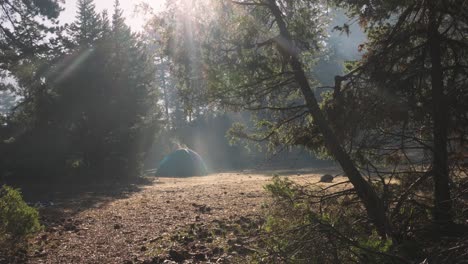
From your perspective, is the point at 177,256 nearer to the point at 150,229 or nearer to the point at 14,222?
the point at 150,229

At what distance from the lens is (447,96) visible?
485 centimetres

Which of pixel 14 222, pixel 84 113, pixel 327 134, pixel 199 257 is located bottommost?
pixel 199 257

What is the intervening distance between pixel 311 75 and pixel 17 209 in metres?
5.52

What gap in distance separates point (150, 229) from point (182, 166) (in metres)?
20.6

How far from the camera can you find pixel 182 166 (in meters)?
29.0

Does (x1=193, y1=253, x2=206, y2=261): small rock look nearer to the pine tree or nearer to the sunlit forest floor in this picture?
the sunlit forest floor

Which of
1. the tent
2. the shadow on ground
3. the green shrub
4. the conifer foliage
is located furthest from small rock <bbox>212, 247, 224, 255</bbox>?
the tent

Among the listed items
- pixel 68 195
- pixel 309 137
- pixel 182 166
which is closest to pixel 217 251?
pixel 309 137

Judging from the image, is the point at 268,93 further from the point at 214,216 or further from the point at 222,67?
the point at 214,216

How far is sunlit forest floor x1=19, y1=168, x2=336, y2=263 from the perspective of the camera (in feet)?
21.1

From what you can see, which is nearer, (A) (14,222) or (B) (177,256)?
(B) (177,256)

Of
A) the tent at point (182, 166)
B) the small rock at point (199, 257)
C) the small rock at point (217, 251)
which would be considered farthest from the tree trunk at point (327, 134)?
the tent at point (182, 166)

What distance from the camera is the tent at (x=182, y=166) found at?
28.6 m

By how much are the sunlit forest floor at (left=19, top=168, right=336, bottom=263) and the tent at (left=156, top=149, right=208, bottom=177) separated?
14.9 meters
